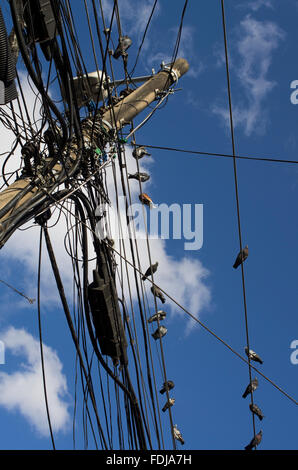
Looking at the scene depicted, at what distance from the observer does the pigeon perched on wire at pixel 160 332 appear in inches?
215

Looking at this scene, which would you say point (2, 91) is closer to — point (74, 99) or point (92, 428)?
point (74, 99)

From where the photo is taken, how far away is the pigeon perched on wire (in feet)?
18.0

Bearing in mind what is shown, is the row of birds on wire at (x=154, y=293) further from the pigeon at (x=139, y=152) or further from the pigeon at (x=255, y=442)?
the pigeon at (x=255, y=442)

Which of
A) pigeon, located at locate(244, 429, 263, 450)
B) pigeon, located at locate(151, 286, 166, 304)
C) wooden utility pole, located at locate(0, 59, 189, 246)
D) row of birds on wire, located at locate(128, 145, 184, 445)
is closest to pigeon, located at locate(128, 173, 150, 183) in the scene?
row of birds on wire, located at locate(128, 145, 184, 445)

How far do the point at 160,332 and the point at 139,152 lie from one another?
215 cm

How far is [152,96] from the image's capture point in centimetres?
605

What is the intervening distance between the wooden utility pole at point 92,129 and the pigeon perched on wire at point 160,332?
222cm

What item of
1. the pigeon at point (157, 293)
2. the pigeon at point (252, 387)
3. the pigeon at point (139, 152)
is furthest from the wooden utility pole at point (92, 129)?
the pigeon at point (252, 387)

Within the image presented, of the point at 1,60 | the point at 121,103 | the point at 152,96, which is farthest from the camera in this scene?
the point at 152,96

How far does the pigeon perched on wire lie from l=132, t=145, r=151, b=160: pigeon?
203cm

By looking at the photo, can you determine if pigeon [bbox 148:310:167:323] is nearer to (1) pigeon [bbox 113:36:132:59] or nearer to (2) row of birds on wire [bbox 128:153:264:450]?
(2) row of birds on wire [bbox 128:153:264:450]

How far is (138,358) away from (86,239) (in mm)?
1365

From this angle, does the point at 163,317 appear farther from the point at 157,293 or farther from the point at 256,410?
the point at 256,410
